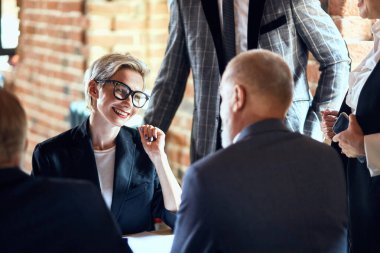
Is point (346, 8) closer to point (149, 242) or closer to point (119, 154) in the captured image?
point (119, 154)

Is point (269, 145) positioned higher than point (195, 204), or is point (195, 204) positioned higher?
point (269, 145)

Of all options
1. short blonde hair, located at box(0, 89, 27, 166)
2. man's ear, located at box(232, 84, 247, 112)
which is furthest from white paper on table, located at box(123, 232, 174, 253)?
short blonde hair, located at box(0, 89, 27, 166)

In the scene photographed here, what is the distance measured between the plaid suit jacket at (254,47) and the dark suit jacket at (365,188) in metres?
0.24

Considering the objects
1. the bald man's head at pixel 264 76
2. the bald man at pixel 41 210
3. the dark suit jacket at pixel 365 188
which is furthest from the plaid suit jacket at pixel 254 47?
the bald man at pixel 41 210

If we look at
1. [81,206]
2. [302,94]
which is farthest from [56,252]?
[302,94]

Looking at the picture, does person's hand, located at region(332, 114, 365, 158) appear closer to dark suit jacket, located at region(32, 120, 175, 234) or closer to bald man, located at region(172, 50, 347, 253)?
bald man, located at region(172, 50, 347, 253)

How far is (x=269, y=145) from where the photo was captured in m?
1.58

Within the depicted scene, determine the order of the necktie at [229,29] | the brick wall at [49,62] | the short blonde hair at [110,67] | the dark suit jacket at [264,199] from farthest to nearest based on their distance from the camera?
1. the brick wall at [49,62]
2. the necktie at [229,29]
3. the short blonde hair at [110,67]
4. the dark suit jacket at [264,199]

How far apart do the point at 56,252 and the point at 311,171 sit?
23.1 inches

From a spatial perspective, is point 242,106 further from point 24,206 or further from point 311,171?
point 24,206

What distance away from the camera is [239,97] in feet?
5.37

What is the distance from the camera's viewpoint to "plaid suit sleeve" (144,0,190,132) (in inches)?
103

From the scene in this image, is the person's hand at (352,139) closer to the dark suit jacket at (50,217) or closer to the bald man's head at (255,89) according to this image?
the bald man's head at (255,89)

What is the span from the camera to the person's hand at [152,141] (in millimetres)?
2346
